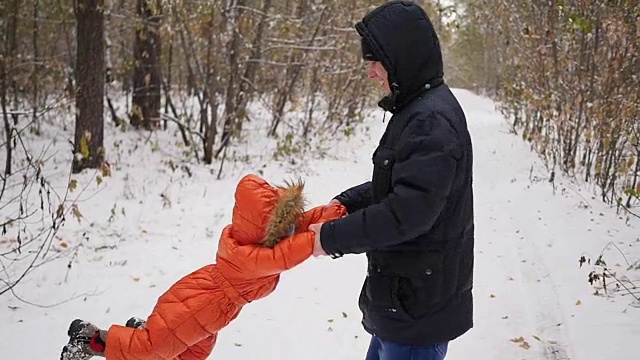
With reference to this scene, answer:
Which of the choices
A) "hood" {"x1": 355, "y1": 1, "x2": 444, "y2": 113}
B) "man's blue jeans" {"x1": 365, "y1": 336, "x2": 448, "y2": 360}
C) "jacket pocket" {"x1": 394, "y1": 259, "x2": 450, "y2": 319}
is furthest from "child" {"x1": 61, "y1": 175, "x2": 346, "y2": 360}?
"hood" {"x1": 355, "y1": 1, "x2": 444, "y2": 113}

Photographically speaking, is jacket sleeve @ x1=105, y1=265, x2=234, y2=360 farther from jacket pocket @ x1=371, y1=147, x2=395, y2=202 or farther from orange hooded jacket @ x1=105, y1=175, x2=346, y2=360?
jacket pocket @ x1=371, y1=147, x2=395, y2=202

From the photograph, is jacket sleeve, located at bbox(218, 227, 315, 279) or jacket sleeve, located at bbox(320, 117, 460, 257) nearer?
jacket sleeve, located at bbox(320, 117, 460, 257)

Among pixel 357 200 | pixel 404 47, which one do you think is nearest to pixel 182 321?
pixel 357 200

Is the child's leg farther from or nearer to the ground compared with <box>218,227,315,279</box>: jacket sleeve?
nearer to the ground

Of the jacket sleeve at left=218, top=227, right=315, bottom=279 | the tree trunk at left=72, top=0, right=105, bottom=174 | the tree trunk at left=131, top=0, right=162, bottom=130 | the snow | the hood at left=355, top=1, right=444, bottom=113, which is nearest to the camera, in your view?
the hood at left=355, top=1, right=444, bottom=113

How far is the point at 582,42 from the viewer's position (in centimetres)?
918

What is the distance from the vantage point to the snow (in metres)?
4.29

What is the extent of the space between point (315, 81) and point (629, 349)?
9938mm

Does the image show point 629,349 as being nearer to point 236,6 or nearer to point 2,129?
point 236,6

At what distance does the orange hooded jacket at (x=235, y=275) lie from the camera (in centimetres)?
246

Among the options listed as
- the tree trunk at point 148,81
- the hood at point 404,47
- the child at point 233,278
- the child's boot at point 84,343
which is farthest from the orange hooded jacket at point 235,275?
the tree trunk at point 148,81

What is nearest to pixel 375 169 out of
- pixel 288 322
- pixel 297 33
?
pixel 288 322

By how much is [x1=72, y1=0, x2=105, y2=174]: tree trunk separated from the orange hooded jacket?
18.8 feet

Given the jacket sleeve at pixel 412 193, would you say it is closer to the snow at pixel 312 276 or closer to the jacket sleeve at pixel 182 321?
the jacket sleeve at pixel 182 321
